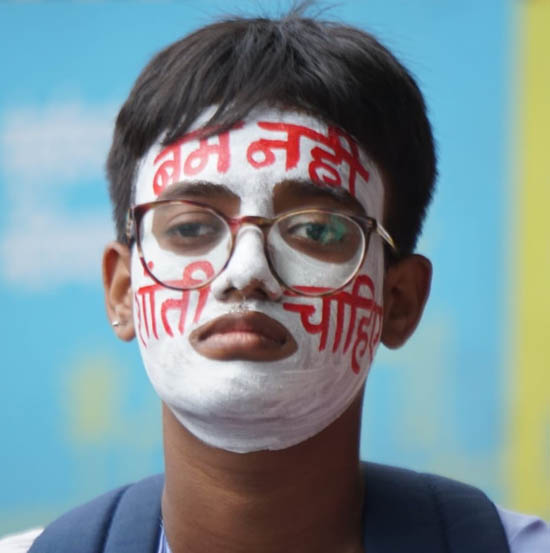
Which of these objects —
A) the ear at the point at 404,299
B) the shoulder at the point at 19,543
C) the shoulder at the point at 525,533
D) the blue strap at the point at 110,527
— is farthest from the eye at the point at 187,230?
the shoulder at the point at 525,533

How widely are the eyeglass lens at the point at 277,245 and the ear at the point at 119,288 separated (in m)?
0.19

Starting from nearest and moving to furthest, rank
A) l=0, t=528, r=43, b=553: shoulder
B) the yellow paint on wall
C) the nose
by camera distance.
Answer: the nose
l=0, t=528, r=43, b=553: shoulder
the yellow paint on wall

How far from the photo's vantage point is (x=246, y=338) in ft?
6.68

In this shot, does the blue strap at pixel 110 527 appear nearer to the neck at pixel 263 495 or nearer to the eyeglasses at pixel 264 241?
the neck at pixel 263 495

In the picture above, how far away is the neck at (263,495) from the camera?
2.13 m

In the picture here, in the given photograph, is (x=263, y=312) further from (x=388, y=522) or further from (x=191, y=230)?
(x=388, y=522)

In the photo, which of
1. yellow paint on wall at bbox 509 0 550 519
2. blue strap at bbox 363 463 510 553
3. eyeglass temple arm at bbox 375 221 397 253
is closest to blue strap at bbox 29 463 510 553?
blue strap at bbox 363 463 510 553

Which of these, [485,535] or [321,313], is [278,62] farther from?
[485,535]

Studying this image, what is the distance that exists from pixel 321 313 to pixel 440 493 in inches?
18.3

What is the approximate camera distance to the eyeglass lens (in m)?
2.09

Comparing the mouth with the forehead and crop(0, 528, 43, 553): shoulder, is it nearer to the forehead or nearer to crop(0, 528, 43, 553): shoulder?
the forehead

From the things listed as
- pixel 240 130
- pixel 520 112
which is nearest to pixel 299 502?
pixel 240 130

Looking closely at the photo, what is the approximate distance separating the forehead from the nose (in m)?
0.07

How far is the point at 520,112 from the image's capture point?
12.0 feet
